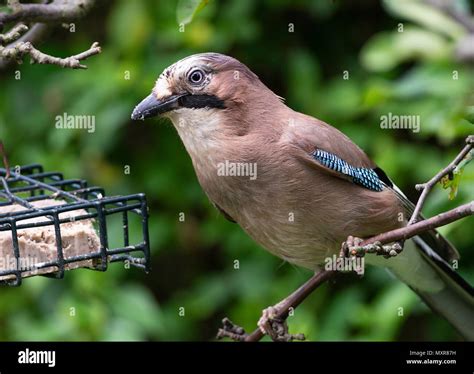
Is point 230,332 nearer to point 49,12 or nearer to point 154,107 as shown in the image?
point 154,107

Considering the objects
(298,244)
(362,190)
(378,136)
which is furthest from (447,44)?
(298,244)

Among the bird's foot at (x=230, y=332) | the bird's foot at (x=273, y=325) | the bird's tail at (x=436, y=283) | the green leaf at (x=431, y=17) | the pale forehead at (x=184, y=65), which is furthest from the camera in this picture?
the green leaf at (x=431, y=17)

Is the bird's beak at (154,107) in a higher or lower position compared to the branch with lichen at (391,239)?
higher

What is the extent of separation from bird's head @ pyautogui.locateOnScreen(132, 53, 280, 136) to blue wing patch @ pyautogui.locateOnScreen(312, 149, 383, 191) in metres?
0.39

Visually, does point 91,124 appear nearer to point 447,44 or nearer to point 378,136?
point 378,136

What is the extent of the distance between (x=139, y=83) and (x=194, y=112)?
238 cm

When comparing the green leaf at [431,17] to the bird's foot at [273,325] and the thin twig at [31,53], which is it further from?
the thin twig at [31,53]

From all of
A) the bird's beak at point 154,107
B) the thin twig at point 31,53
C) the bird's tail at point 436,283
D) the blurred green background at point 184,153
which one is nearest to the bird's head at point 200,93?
the bird's beak at point 154,107

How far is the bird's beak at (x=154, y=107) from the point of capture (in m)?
3.68

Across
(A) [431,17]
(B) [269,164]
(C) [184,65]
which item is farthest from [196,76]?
(A) [431,17]

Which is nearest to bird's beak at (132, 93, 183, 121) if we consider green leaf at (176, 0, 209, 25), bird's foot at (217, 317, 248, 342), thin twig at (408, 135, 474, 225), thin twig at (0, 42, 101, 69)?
green leaf at (176, 0, 209, 25)

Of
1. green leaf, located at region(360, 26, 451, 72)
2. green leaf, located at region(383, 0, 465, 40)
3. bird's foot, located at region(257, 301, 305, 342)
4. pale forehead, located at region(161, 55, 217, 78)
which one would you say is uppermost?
green leaf, located at region(383, 0, 465, 40)

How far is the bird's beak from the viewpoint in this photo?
3.68 metres

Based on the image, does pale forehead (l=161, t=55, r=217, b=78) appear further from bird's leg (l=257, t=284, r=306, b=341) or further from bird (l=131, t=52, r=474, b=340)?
bird's leg (l=257, t=284, r=306, b=341)
